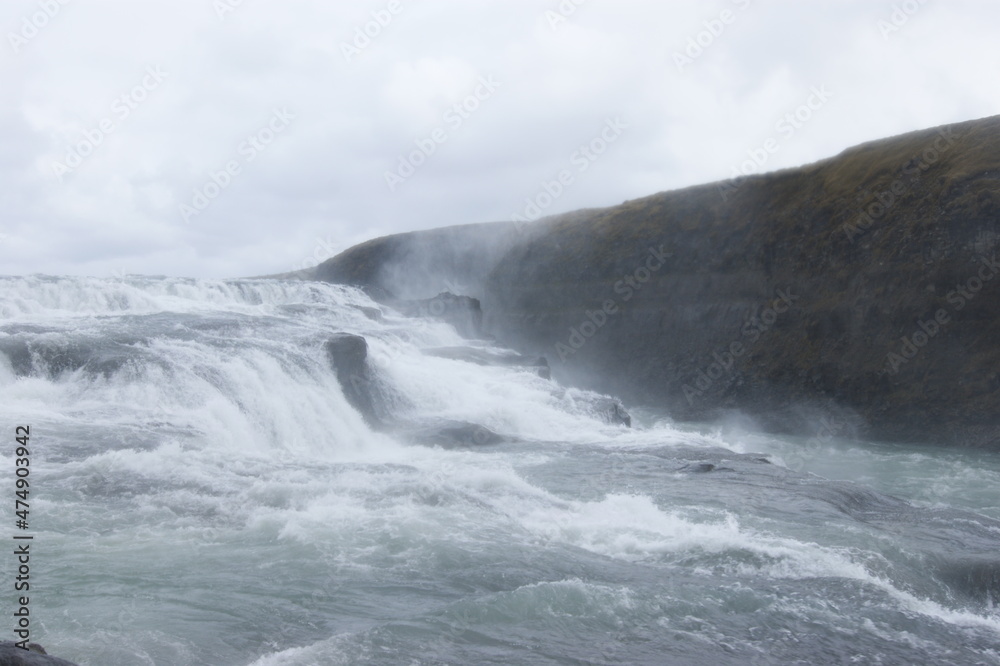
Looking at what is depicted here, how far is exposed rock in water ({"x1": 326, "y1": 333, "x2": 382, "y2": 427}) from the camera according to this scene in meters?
20.7

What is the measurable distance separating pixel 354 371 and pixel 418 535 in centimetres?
1135

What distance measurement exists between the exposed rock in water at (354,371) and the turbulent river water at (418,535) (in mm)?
346

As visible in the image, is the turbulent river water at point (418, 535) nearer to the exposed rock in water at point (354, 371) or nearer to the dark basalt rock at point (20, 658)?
the exposed rock in water at point (354, 371)

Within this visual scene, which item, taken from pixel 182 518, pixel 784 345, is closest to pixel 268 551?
pixel 182 518

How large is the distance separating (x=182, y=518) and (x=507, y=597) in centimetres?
477

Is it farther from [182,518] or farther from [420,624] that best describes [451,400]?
[420,624]

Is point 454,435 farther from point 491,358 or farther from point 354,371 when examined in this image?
point 491,358

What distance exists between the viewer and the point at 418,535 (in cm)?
1050

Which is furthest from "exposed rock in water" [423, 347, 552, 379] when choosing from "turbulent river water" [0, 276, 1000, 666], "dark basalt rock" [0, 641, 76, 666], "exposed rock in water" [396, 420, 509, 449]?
"dark basalt rock" [0, 641, 76, 666]

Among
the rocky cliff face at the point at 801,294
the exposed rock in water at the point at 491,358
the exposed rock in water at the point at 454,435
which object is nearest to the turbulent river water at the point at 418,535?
the exposed rock in water at the point at 454,435

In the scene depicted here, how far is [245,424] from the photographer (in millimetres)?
17234

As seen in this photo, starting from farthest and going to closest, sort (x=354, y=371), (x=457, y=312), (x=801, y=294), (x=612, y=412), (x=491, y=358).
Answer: (x=457, y=312)
(x=801, y=294)
(x=491, y=358)
(x=612, y=412)
(x=354, y=371)

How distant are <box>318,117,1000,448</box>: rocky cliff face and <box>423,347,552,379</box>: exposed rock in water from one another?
6092 mm

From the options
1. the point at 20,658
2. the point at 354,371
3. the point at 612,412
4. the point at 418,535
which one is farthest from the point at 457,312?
the point at 20,658
